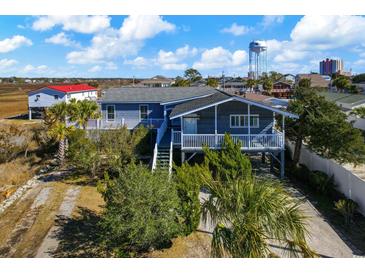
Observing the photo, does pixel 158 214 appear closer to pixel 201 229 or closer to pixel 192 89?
pixel 201 229

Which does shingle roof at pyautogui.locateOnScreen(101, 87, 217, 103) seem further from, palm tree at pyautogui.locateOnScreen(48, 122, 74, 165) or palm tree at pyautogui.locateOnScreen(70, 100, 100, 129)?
palm tree at pyautogui.locateOnScreen(48, 122, 74, 165)

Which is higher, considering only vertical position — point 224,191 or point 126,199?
point 224,191

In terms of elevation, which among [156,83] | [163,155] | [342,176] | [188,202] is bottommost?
[342,176]

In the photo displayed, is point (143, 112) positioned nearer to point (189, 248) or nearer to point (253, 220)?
point (189, 248)

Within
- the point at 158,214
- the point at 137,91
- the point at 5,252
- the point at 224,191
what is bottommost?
the point at 5,252

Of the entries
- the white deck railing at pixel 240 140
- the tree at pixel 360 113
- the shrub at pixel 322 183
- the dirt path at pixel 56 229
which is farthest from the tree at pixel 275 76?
the dirt path at pixel 56 229

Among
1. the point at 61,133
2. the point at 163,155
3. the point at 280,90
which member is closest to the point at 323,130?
the point at 163,155

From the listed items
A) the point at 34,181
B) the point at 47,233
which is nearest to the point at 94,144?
the point at 34,181
